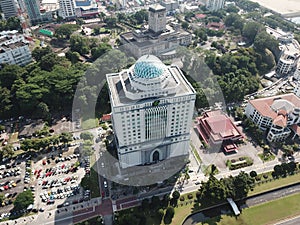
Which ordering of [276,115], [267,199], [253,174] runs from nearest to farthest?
1. [267,199]
2. [253,174]
3. [276,115]

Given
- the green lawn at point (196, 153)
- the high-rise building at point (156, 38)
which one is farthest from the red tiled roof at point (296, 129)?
the high-rise building at point (156, 38)

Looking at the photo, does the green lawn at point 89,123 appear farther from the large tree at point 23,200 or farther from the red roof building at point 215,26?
the red roof building at point 215,26

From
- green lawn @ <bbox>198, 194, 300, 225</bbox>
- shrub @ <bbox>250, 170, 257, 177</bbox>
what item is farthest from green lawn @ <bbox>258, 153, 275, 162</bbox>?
green lawn @ <bbox>198, 194, 300, 225</bbox>

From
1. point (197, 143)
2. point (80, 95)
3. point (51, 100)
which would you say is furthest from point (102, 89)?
point (197, 143)

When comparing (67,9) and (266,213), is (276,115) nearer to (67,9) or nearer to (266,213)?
(266,213)

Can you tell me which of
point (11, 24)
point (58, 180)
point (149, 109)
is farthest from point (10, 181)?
point (11, 24)

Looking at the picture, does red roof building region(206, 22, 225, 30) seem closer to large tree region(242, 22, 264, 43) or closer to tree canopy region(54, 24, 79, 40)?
large tree region(242, 22, 264, 43)
